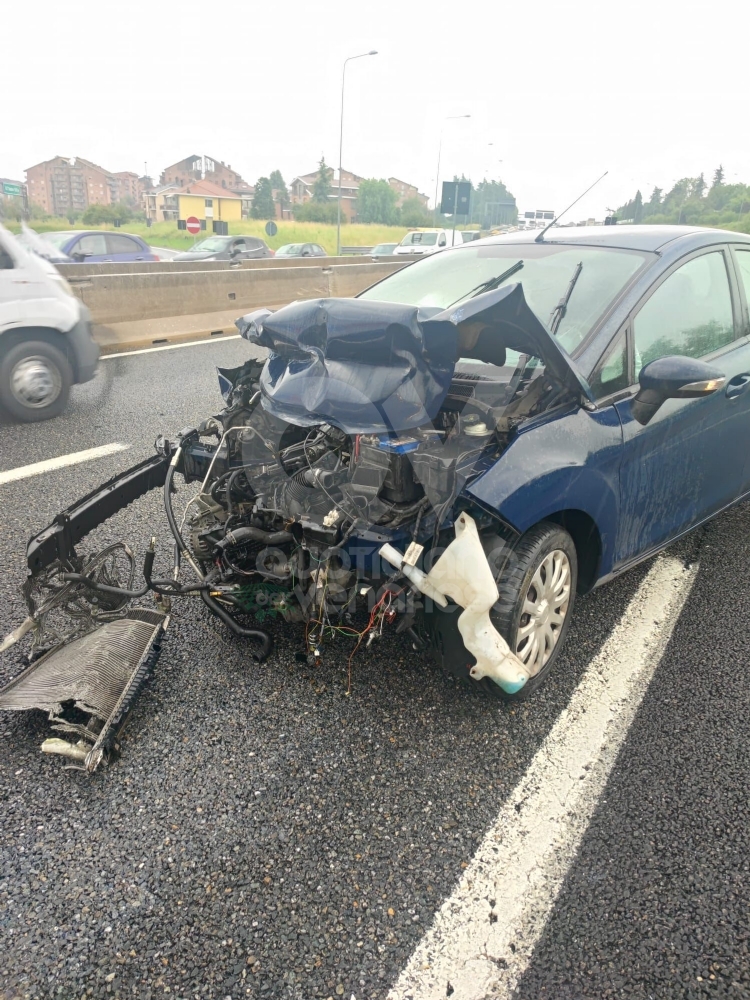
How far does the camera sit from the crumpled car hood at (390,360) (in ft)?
8.09

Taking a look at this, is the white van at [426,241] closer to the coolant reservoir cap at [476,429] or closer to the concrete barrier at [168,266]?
the concrete barrier at [168,266]

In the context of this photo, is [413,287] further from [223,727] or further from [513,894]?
[513,894]

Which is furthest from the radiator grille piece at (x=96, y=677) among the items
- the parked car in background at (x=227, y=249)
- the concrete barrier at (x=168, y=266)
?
the parked car in background at (x=227, y=249)

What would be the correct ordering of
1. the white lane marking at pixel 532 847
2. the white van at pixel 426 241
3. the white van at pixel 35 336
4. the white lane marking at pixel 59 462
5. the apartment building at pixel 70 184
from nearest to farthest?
1. the white lane marking at pixel 532 847
2. the white lane marking at pixel 59 462
3. the white van at pixel 35 336
4. the white van at pixel 426 241
5. the apartment building at pixel 70 184

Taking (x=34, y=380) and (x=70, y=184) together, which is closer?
(x=34, y=380)

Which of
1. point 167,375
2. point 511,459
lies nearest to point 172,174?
point 167,375

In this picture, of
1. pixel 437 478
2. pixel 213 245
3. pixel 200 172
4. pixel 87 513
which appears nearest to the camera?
pixel 437 478

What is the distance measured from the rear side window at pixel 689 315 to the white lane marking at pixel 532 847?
1.33m

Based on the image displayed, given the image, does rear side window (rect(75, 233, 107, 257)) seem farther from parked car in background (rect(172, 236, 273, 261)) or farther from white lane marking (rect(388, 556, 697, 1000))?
white lane marking (rect(388, 556, 697, 1000))

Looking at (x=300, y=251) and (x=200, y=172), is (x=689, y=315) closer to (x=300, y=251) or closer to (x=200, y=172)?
(x=300, y=251)

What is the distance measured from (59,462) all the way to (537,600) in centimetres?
406

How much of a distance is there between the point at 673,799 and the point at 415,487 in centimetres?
136

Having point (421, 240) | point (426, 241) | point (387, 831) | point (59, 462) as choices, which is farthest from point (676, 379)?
point (421, 240)

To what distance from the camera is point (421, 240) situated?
28.7m
